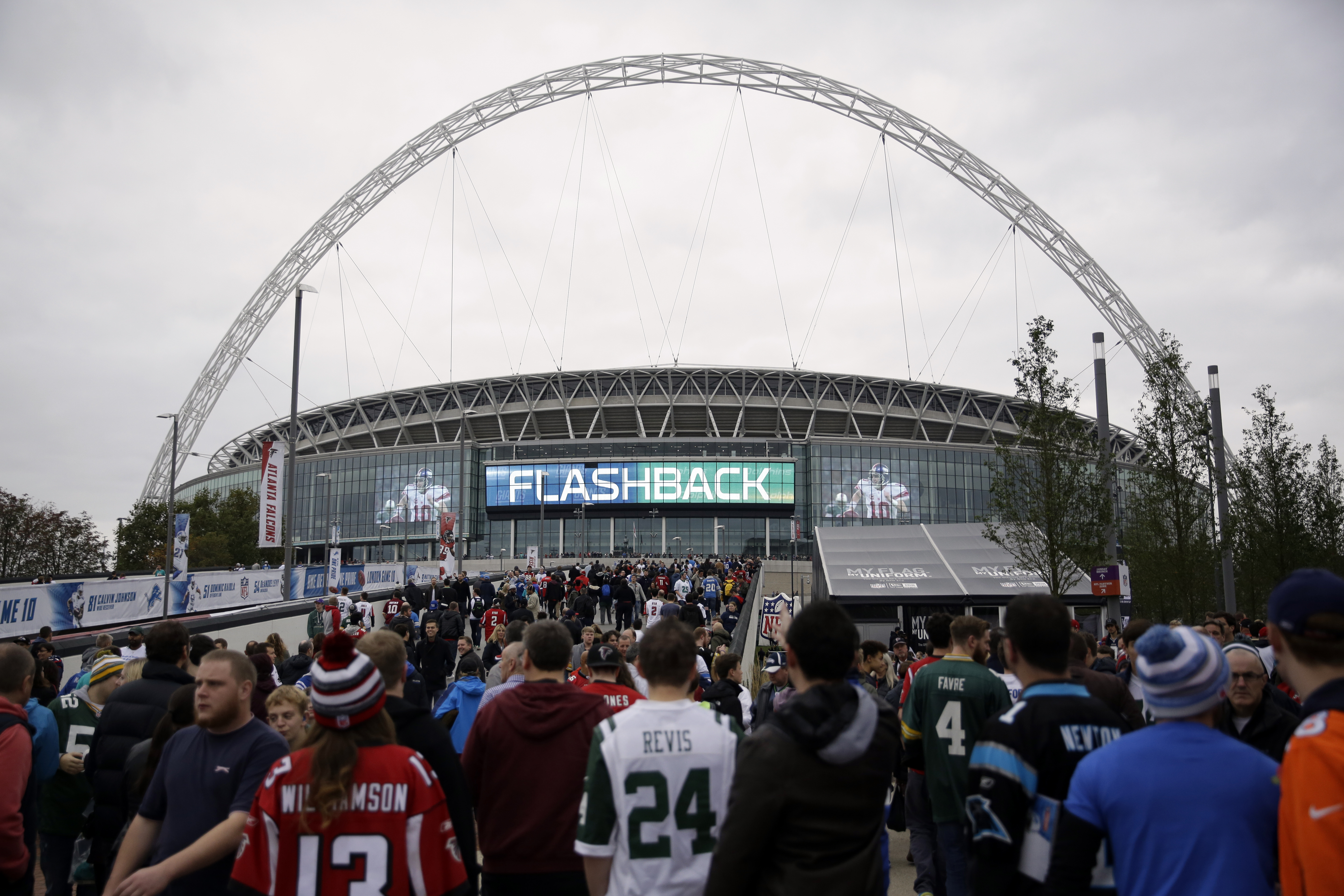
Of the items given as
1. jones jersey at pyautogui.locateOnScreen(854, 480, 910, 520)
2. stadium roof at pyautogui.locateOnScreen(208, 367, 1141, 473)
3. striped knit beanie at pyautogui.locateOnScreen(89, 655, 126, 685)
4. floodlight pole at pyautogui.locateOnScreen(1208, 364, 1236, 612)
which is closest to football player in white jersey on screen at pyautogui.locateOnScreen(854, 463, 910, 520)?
jones jersey at pyautogui.locateOnScreen(854, 480, 910, 520)

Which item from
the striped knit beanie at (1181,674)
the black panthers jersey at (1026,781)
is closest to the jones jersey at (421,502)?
the black panthers jersey at (1026,781)

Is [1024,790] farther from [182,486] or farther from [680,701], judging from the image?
[182,486]

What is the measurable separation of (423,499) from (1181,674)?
3698 inches

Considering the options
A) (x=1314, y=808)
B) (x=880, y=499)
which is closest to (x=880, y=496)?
(x=880, y=499)

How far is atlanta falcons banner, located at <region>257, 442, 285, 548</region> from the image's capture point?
91.6 feet

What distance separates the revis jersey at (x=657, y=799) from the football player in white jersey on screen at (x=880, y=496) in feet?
295

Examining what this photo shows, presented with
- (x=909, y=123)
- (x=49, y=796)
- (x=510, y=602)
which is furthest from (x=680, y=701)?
(x=909, y=123)

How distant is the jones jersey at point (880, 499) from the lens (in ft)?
299

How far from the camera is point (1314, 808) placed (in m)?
2.55

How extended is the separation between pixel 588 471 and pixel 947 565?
6928cm

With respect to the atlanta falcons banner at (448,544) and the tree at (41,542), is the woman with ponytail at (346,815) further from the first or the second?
the tree at (41,542)

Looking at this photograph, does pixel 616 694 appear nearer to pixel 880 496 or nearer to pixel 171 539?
pixel 171 539

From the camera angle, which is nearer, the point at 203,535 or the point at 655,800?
the point at 655,800

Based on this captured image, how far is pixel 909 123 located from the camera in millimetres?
74688
